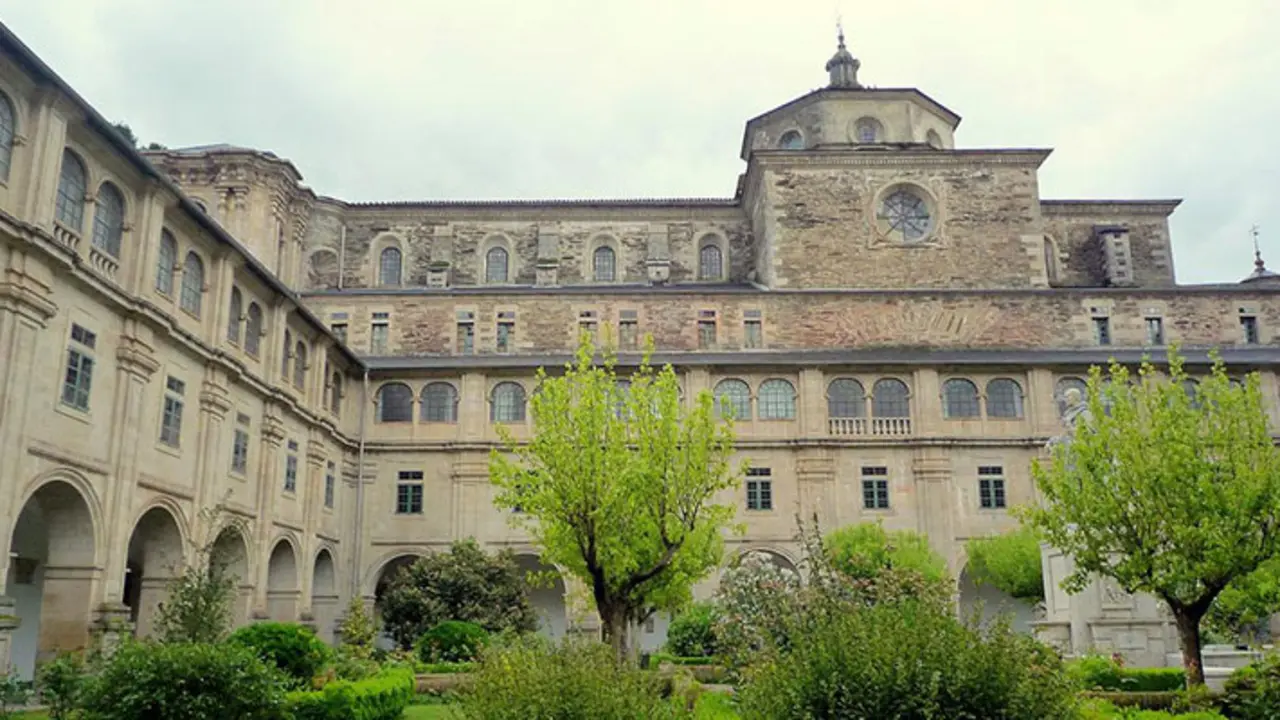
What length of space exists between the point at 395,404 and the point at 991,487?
21.0m

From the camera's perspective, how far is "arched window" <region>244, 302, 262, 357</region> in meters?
26.4

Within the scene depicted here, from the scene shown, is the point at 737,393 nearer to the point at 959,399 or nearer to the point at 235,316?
the point at 959,399

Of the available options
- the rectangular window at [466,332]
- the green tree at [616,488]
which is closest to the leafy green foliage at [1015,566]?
the green tree at [616,488]

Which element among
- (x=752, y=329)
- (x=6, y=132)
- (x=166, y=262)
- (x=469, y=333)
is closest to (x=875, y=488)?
(x=752, y=329)

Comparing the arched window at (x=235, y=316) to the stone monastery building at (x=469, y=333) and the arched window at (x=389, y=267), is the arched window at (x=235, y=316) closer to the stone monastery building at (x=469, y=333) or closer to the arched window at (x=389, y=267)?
the stone monastery building at (x=469, y=333)

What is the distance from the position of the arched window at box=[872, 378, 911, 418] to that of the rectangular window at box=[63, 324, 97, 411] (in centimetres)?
2499

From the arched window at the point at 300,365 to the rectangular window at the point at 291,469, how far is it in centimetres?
185

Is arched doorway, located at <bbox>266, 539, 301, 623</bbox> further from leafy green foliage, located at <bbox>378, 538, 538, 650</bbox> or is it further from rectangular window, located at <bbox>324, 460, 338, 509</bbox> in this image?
rectangular window, located at <bbox>324, 460, 338, 509</bbox>

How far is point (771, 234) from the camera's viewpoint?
133ft

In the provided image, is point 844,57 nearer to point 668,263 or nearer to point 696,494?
point 668,263

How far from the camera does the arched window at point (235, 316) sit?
25375mm

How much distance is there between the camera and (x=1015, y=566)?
1205 inches

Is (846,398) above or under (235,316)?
under

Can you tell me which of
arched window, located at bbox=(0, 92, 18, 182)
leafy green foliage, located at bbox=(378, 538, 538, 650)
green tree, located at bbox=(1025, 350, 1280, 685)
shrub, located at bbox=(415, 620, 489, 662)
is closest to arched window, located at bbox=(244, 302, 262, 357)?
leafy green foliage, located at bbox=(378, 538, 538, 650)
